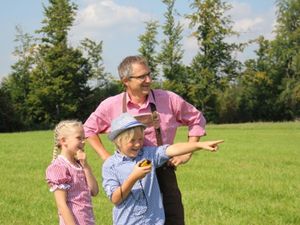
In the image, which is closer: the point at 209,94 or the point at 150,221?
the point at 150,221

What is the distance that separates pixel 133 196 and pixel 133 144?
17.5 inches

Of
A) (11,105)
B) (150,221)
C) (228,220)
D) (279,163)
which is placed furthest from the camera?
(11,105)

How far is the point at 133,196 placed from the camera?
4.59 m

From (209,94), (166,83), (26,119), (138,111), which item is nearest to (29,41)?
(26,119)

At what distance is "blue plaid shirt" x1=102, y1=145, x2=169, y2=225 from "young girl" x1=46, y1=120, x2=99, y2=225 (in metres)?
0.38

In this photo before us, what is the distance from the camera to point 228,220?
857 cm

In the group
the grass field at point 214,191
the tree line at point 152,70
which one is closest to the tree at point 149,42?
the tree line at point 152,70

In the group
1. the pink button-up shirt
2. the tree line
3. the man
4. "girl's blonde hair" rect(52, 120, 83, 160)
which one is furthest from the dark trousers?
the tree line

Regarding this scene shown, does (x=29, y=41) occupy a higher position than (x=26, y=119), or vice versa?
(x=29, y=41)

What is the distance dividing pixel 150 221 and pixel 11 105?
5662 cm

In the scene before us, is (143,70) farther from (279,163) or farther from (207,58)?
(207,58)

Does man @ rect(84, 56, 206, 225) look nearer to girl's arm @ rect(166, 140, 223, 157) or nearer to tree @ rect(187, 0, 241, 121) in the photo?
girl's arm @ rect(166, 140, 223, 157)

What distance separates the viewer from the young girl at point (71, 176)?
478cm

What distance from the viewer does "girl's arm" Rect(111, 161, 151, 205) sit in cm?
419
